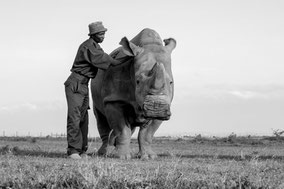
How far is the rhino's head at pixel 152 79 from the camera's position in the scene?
9.38m

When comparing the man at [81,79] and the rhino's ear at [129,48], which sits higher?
the rhino's ear at [129,48]

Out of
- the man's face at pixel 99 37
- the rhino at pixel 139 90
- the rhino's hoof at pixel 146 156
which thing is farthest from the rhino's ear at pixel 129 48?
the rhino's hoof at pixel 146 156

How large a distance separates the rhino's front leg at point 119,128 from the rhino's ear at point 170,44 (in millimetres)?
1573

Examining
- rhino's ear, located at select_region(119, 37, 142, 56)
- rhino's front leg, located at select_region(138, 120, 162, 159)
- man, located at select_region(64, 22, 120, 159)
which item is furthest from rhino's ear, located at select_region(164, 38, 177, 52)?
rhino's front leg, located at select_region(138, 120, 162, 159)

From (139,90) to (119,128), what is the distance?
3.51ft

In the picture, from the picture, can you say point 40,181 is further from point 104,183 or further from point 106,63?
point 106,63

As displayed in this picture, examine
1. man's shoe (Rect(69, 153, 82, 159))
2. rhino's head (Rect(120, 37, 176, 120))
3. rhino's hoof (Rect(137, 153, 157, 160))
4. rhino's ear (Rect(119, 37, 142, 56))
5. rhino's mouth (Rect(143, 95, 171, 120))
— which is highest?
rhino's ear (Rect(119, 37, 142, 56))

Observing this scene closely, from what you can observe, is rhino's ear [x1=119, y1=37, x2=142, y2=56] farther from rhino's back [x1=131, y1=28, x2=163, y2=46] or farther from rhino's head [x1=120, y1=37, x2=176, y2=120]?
rhino's back [x1=131, y1=28, x2=163, y2=46]

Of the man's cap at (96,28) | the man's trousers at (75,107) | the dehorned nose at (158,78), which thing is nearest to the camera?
the dehorned nose at (158,78)

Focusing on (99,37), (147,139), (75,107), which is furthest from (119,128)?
(99,37)

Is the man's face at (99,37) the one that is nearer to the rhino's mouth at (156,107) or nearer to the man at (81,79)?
the man at (81,79)

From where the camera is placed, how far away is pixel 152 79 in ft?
31.4

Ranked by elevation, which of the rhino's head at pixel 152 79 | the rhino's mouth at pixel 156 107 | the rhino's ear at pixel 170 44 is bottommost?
the rhino's mouth at pixel 156 107

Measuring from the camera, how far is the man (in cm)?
1003
